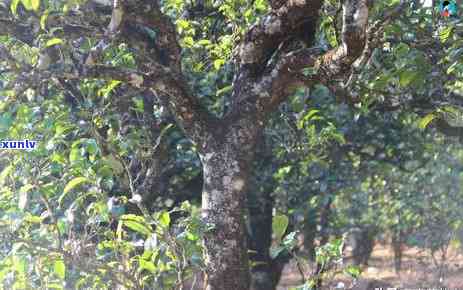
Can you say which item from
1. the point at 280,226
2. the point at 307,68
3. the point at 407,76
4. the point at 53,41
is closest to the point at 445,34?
the point at 407,76

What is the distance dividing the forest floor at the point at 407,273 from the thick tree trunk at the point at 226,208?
532cm

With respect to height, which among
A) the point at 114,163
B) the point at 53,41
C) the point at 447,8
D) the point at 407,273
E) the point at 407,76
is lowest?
the point at 407,273

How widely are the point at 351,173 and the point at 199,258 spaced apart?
12.5ft

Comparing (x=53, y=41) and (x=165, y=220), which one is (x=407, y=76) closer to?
(x=165, y=220)

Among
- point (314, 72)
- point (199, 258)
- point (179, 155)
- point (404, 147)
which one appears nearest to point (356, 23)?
point (314, 72)

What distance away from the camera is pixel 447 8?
142 inches

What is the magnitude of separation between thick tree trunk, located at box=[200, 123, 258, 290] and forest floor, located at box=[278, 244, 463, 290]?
5320 millimetres

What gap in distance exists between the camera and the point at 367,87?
3.73 m
